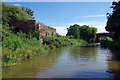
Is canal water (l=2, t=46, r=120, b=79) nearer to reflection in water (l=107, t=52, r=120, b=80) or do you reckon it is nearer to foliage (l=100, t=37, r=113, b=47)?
reflection in water (l=107, t=52, r=120, b=80)

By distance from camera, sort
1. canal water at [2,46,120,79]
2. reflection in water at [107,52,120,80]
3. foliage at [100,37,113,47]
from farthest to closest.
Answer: foliage at [100,37,113,47]
canal water at [2,46,120,79]
reflection in water at [107,52,120,80]

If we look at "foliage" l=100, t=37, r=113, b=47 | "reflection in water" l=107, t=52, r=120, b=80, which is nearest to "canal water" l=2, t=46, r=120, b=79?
"reflection in water" l=107, t=52, r=120, b=80

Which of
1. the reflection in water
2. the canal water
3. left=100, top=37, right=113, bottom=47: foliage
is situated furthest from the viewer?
left=100, top=37, right=113, bottom=47: foliage

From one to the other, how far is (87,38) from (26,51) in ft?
191

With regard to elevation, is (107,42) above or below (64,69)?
above

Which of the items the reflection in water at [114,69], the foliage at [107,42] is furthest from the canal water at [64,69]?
the foliage at [107,42]

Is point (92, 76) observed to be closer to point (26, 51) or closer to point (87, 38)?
point (26, 51)

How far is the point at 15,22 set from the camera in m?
24.7

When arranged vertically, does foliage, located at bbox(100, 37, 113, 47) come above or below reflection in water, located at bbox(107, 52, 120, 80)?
above

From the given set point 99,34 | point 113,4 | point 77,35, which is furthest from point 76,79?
point 99,34

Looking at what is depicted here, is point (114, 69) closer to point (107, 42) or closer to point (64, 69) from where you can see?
point (64, 69)

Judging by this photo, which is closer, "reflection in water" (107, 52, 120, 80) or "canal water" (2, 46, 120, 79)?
"reflection in water" (107, 52, 120, 80)

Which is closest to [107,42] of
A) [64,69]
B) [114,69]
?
[114,69]

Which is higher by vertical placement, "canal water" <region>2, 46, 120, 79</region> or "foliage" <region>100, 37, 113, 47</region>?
"foliage" <region>100, 37, 113, 47</region>
